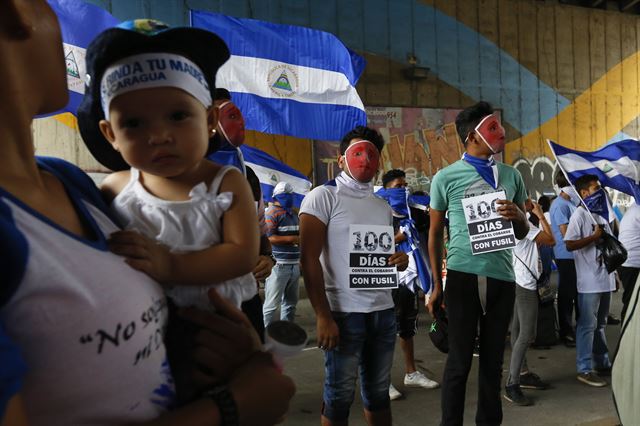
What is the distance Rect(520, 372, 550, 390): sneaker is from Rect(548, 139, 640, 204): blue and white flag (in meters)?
1.94

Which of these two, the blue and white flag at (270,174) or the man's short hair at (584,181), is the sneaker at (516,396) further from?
the blue and white flag at (270,174)

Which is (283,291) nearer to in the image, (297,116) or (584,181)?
(297,116)

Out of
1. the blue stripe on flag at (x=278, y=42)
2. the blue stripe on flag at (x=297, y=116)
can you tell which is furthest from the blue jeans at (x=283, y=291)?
the blue stripe on flag at (x=278, y=42)

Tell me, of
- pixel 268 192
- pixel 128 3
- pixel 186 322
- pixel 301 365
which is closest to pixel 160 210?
pixel 186 322

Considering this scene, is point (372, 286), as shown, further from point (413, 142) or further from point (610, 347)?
point (413, 142)

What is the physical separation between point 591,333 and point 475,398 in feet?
4.53

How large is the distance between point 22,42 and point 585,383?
5.30 metres

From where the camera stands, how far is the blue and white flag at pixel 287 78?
16.5 ft

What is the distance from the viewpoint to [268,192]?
21.1 feet

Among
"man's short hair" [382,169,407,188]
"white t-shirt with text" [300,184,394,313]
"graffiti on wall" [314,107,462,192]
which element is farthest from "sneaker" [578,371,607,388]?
"graffiti on wall" [314,107,462,192]

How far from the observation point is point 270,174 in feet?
21.9

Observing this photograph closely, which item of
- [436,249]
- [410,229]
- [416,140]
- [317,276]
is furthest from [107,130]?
[416,140]

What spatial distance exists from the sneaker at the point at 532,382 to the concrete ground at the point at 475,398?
0.08 meters

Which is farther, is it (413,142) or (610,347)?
(413,142)
